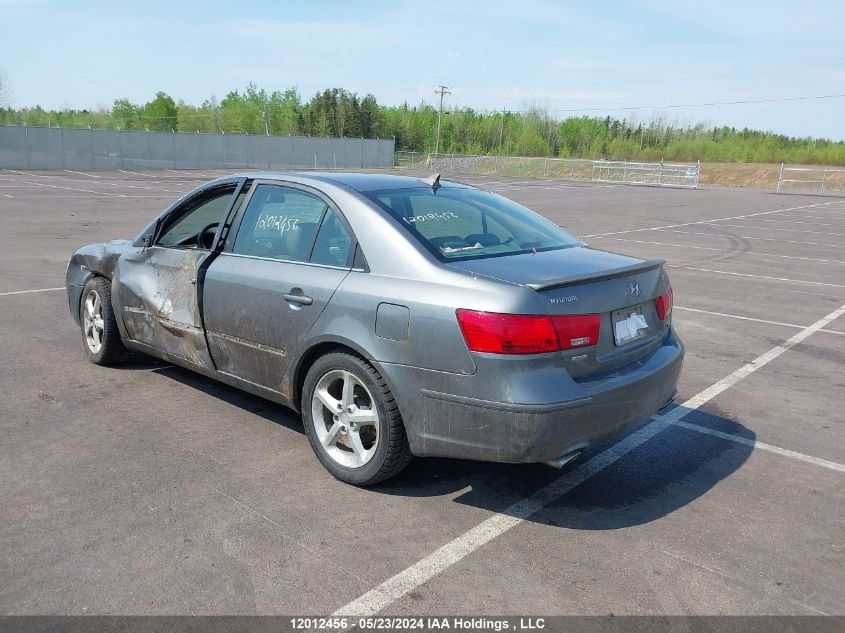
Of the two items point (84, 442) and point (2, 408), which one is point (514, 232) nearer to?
point (84, 442)

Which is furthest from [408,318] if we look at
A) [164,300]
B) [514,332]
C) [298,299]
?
[164,300]

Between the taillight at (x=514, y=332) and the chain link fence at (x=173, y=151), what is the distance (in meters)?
46.1

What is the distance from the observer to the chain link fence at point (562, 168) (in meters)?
57.8

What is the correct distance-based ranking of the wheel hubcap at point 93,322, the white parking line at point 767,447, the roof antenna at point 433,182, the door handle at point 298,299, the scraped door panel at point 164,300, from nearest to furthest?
1. the door handle at point 298,299
2. the white parking line at point 767,447
3. the roof antenna at point 433,182
4. the scraped door panel at point 164,300
5. the wheel hubcap at point 93,322

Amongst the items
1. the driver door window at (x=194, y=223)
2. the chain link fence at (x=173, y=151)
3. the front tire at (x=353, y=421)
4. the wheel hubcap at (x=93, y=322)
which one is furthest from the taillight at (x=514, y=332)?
the chain link fence at (x=173, y=151)

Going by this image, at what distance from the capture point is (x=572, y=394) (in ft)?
10.9

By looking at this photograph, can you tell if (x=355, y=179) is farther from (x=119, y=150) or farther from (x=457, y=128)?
(x=457, y=128)

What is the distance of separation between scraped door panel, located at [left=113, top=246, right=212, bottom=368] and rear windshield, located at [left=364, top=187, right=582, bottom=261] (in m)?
1.46

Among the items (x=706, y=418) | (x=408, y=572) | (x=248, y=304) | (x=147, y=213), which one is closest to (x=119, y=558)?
(x=408, y=572)

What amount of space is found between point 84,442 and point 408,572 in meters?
2.34

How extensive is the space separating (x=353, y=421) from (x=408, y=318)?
2.32ft

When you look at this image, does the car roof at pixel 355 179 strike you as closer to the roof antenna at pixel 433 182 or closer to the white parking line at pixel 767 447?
the roof antenna at pixel 433 182

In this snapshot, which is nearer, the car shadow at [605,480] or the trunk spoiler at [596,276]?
the trunk spoiler at [596,276]

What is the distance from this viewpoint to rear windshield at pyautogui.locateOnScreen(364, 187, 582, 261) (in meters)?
3.90
